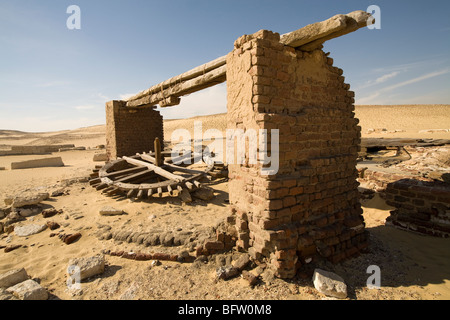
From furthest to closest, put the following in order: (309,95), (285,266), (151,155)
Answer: (151,155) → (309,95) → (285,266)

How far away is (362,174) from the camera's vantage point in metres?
5.67

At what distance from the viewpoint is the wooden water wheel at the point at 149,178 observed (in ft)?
17.9

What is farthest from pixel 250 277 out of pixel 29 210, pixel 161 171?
pixel 29 210

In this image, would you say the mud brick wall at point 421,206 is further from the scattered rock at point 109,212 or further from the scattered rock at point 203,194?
the scattered rock at point 109,212

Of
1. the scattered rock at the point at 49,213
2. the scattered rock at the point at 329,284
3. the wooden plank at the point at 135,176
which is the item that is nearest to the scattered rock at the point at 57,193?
the scattered rock at the point at 49,213

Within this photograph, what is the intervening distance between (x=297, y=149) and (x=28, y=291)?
10.7 ft

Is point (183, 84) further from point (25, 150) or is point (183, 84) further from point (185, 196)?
point (25, 150)

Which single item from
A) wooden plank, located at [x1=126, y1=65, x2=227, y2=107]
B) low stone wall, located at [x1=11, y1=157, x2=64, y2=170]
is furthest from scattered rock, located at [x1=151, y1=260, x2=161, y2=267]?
low stone wall, located at [x1=11, y1=157, x2=64, y2=170]

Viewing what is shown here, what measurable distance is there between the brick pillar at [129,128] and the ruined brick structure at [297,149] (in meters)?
6.35

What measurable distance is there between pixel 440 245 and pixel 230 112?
3.51m

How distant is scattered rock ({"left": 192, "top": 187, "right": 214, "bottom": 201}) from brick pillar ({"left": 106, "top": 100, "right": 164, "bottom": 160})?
160 inches
